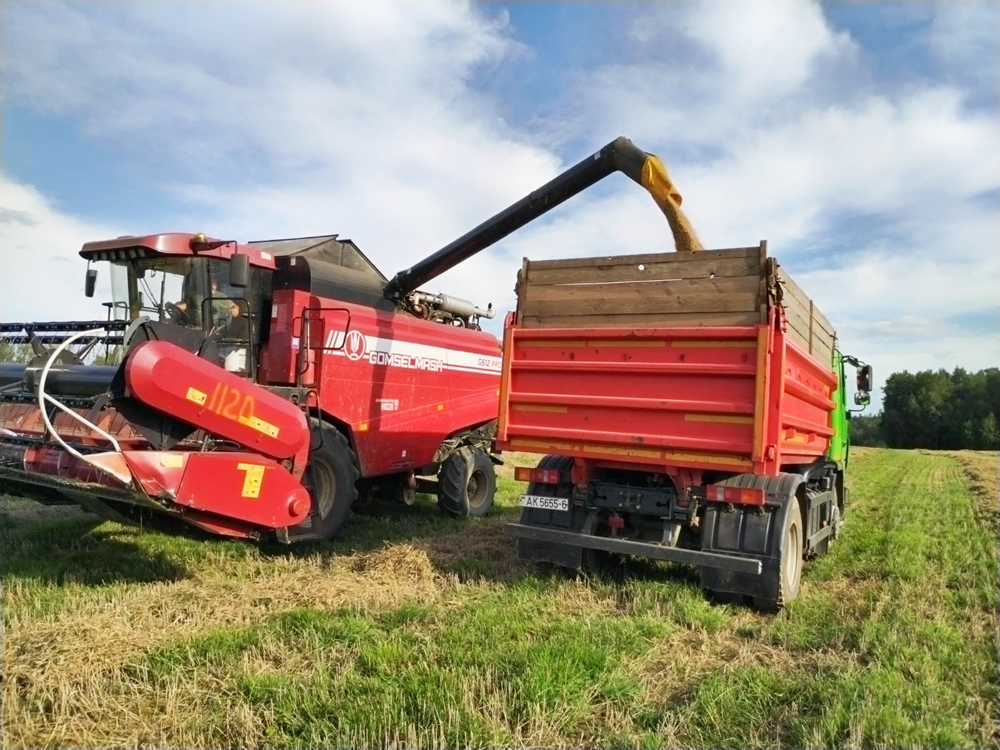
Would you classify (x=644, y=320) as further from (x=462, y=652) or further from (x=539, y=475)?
(x=462, y=652)

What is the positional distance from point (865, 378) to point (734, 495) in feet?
17.5

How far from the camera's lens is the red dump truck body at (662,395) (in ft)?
16.0

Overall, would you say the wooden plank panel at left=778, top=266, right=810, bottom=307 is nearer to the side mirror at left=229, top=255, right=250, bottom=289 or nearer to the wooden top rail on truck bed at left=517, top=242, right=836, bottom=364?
the wooden top rail on truck bed at left=517, top=242, right=836, bottom=364

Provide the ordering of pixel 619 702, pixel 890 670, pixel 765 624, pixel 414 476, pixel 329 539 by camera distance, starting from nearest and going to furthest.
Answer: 1. pixel 619 702
2. pixel 890 670
3. pixel 765 624
4. pixel 329 539
5. pixel 414 476

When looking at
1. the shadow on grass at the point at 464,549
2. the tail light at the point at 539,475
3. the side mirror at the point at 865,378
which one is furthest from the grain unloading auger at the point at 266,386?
the side mirror at the point at 865,378

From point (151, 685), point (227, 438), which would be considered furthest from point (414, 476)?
point (151, 685)

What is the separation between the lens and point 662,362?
5270 mm

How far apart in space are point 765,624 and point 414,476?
490 cm

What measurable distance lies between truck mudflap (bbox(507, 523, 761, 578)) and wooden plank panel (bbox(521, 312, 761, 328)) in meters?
1.57

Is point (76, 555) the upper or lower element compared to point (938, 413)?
lower

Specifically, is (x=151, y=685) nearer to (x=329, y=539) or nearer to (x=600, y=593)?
(x=600, y=593)

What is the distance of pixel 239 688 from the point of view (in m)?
3.34

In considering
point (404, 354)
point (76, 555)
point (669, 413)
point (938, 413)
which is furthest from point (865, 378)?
point (938, 413)

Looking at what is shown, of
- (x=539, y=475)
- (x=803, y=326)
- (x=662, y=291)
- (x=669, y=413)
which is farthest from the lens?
(x=803, y=326)
